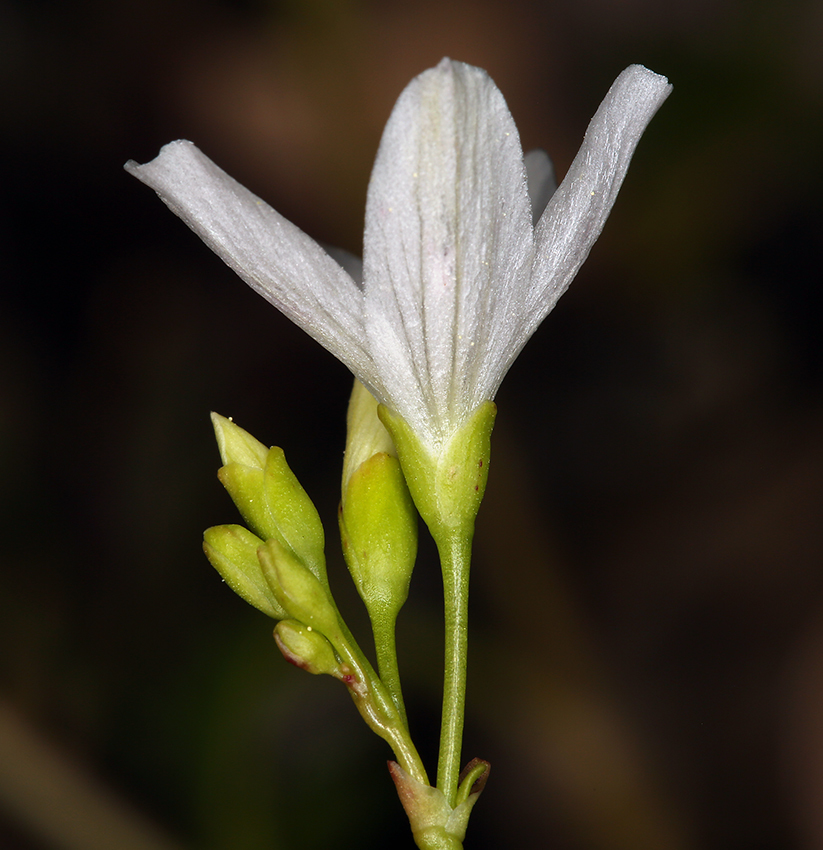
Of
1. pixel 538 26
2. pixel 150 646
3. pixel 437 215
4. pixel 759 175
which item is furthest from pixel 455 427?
pixel 538 26

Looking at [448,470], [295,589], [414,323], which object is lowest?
[295,589]

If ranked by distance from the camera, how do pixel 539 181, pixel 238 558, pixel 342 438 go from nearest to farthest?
pixel 238 558 < pixel 539 181 < pixel 342 438

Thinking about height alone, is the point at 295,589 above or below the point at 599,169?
below

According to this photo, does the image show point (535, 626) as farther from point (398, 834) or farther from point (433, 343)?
point (433, 343)

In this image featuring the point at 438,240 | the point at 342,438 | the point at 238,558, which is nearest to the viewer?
the point at 438,240

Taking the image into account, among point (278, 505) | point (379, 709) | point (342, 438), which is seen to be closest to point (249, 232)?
point (278, 505)

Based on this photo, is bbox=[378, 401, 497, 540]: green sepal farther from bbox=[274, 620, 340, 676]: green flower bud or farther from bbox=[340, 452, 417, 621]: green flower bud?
bbox=[274, 620, 340, 676]: green flower bud

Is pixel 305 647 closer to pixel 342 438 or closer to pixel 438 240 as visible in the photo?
pixel 438 240
